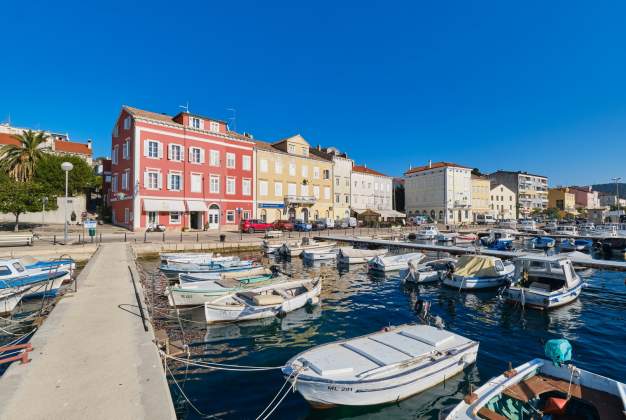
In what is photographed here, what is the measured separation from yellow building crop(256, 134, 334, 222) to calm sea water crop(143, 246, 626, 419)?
34.6 m

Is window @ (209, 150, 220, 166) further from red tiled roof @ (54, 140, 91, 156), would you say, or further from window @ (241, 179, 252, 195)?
red tiled roof @ (54, 140, 91, 156)

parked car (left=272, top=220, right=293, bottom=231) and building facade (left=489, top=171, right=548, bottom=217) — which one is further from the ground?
building facade (left=489, top=171, right=548, bottom=217)

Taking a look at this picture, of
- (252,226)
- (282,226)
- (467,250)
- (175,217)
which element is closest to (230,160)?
(252,226)

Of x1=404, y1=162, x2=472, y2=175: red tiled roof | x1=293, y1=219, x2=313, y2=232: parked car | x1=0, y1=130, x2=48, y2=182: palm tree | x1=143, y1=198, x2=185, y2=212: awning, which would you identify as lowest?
x1=293, y1=219, x2=313, y2=232: parked car

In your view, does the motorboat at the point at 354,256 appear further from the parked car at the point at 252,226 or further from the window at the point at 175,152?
the window at the point at 175,152

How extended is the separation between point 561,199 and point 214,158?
413 feet

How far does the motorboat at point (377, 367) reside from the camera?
22.2 ft

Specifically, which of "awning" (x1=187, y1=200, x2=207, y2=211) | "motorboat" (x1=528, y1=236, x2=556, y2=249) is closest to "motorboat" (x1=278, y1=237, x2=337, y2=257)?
"awning" (x1=187, y1=200, x2=207, y2=211)

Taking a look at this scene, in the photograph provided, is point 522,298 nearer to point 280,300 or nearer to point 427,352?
point 427,352

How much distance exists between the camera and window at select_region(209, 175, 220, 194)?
46125 mm

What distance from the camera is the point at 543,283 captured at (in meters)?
16.8

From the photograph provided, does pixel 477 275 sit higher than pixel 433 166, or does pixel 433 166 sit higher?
pixel 433 166

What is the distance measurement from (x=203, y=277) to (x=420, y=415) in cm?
1325

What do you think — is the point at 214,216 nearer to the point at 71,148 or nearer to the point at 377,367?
the point at 71,148
